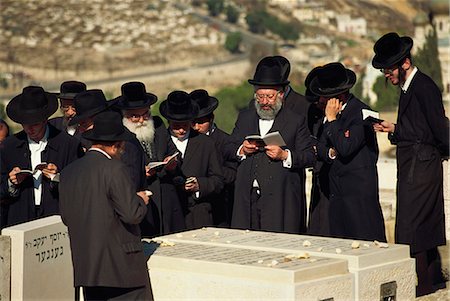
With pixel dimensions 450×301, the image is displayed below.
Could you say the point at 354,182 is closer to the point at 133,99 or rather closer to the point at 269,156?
the point at 269,156

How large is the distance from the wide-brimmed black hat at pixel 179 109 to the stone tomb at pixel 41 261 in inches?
88.7

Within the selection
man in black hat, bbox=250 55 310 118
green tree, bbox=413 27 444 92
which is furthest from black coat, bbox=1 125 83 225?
green tree, bbox=413 27 444 92

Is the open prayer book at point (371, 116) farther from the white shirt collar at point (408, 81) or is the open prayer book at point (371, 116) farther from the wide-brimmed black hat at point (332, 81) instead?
the wide-brimmed black hat at point (332, 81)

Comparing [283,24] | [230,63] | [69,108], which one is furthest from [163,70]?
[69,108]

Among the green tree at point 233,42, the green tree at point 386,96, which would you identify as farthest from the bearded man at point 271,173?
the green tree at point 233,42

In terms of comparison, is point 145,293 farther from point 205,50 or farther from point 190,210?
point 205,50

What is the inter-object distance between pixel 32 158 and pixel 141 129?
96cm

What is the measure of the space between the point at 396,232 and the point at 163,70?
14804cm

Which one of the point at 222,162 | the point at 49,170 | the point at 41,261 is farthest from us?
the point at 222,162

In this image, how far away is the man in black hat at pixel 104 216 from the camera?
942 centimetres

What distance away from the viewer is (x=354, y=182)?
12.0 metres

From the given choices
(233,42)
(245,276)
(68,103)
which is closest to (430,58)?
(233,42)

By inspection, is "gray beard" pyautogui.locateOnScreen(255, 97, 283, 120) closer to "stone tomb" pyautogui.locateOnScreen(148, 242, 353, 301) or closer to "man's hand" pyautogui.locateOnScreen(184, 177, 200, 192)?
"man's hand" pyautogui.locateOnScreen(184, 177, 200, 192)

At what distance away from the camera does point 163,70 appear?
159 metres
